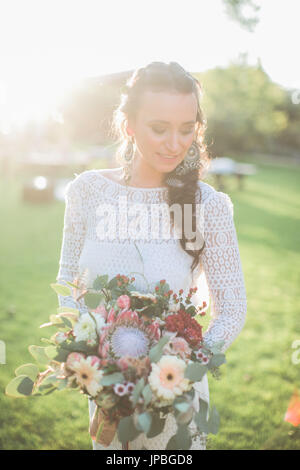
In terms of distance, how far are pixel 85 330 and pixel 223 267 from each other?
33.8 inches

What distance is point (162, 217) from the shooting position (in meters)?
2.37

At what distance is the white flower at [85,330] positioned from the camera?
160 cm

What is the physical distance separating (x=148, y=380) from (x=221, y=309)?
80 centimetres

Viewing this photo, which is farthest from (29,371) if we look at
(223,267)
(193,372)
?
(223,267)

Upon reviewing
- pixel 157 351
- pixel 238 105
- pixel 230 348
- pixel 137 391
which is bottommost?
pixel 230 348

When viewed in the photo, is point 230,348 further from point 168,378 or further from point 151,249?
point 168,378

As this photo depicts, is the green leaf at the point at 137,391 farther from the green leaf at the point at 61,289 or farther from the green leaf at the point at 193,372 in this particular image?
the green leaf at the point at 61,289

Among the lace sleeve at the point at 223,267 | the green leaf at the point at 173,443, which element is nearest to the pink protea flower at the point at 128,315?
the green leaf at the point at 173,443

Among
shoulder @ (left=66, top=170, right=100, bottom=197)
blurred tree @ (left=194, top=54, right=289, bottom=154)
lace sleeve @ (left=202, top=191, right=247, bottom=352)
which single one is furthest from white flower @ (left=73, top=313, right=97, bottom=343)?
blurred tree @ (left=194, top=54, right=289, bottom=154)

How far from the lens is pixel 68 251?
241 cm

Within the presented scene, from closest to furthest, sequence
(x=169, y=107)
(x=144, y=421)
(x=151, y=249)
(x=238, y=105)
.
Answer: (x=144, y=421)
(x=169, y=107)
(x=151, y=249)
(x=238, y=105)

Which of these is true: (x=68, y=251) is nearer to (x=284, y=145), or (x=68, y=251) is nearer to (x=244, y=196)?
(x=244, y=196)

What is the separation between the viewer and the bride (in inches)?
82.1

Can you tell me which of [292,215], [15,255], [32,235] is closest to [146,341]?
[15,255]
